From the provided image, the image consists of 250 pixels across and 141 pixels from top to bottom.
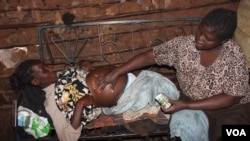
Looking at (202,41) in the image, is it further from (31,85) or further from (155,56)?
(31,85)

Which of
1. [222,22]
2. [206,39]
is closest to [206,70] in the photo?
[206,39]

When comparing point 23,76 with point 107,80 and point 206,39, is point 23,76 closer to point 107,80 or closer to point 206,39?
point 107,80

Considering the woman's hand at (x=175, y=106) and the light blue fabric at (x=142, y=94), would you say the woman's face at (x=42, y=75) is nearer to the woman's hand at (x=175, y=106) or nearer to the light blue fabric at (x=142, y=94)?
the light blue fabric at (x=142, y=94)

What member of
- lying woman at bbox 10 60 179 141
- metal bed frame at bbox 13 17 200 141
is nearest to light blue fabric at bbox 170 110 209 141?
lying woman at bbox 10 60 179 141

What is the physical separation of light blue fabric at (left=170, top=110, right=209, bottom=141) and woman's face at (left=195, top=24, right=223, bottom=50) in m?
0.64

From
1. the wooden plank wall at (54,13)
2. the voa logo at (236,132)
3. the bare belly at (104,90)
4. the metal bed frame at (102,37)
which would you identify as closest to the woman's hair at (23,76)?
the bare belly at (104,90)

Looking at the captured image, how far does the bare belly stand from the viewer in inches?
117

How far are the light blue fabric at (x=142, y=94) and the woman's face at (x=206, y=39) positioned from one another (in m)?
0.67

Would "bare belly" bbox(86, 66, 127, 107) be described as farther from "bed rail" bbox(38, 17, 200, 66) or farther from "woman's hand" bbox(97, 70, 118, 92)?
"bed rail" bbox(38, 17, 200, 66)

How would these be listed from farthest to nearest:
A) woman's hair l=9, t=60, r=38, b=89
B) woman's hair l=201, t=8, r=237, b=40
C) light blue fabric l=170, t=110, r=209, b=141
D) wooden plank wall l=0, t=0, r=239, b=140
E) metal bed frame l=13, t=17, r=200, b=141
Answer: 1. metal bed frame l=13, t=17, r=200, b=141
2. wooden plank wall l=0, t=0, r=239, b=140
3. woman's hair l=9, t=60, r=38, b=89
4. light blue fabric l=170, t=110, r=209, b=141
5. woman's hair l=201, t=8, r=237, b=40

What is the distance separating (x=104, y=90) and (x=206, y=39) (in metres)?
1.14

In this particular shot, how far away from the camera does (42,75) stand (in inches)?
117

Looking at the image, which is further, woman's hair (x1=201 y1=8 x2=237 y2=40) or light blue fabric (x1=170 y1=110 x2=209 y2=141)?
light blue fabric (x1=170 y1=110 x2=209 y2=141)

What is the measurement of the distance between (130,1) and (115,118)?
1.63 metres
